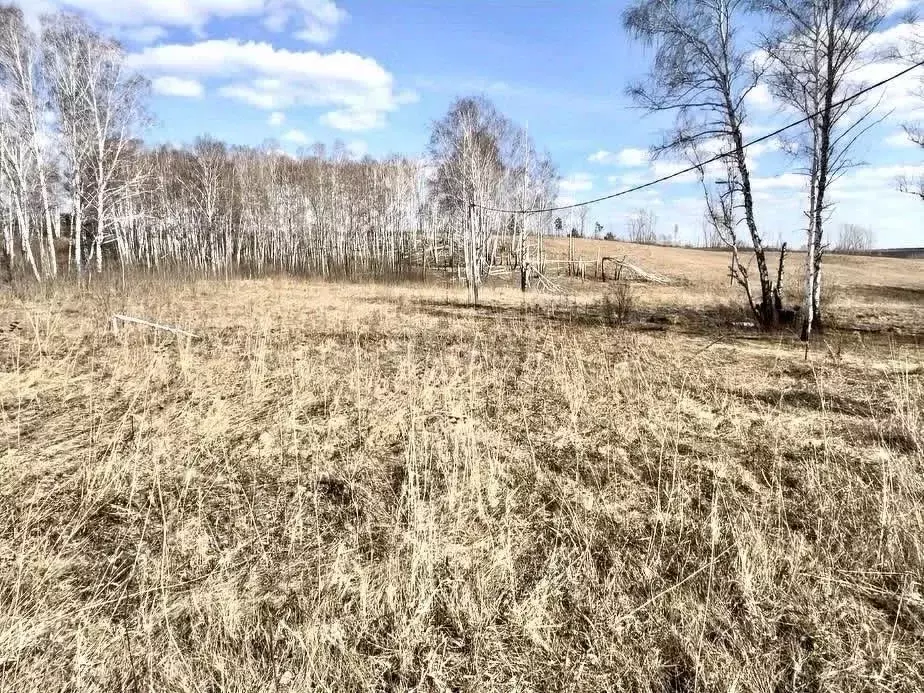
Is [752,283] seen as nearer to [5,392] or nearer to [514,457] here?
[514,457]

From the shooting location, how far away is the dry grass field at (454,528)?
200 cm

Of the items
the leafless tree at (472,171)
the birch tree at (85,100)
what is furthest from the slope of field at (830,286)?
the birch tree at (85,100)

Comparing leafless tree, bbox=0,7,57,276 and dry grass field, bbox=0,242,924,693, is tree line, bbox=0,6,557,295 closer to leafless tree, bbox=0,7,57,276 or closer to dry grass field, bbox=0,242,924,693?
leafless tree, bbox=0,7,57,276

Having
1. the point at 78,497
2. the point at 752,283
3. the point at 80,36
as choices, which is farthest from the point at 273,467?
the point at 752,283

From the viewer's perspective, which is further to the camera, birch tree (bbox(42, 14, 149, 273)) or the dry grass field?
birch tree (bbox(42, 14, 149, 273))

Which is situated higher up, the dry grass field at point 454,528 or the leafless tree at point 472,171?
the leafless tree at point 472,171

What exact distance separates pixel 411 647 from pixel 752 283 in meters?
30.2

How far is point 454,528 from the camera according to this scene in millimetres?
2875

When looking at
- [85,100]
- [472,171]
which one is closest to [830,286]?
[472,171]

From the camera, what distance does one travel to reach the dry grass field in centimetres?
200

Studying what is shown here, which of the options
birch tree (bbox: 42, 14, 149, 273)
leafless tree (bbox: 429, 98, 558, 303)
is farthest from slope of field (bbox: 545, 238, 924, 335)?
birch tree (bbox: 42, 14, 149, 273)

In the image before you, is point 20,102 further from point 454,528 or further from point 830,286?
point 830,286

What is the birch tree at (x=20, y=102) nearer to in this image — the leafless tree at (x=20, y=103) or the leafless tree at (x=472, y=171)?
the leafless tree at (x=20, y=103)

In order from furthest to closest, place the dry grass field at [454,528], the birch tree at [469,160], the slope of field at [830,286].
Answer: the birch tree at [469,160]
the slope of field at [830,286]
the dry grass field at [454,528]
